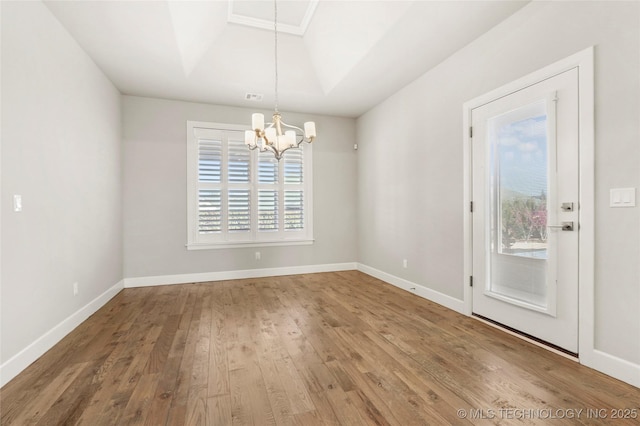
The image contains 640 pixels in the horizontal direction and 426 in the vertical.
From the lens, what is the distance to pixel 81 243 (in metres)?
3.27

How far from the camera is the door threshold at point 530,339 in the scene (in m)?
2.34

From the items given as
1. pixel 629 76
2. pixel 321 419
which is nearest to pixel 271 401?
pixel 321 419

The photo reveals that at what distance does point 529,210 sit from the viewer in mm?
2689

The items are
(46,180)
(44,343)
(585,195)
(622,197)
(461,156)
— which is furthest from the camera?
(461,156)

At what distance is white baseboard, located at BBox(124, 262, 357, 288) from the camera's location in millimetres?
4703

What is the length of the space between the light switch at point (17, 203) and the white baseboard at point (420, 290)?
416cm

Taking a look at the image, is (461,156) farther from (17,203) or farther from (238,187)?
(17,203)

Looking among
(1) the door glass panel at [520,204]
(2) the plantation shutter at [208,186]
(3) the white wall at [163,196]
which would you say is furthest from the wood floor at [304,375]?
(2) the plantation shutter at [208,186]

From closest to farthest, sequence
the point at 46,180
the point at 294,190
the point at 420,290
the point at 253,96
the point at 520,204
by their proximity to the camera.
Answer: the point at 46,180 → the point at 520,204 → the point at 420,290 → the point at 253,96 → the point at 294,190

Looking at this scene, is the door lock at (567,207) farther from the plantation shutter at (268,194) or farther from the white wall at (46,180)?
the white wall at (46,180)

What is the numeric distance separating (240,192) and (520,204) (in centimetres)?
403

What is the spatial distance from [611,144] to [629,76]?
0.44 meters

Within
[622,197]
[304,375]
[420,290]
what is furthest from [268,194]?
[622,197]

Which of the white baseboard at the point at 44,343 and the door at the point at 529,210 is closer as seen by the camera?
the white baseboard at the point at 44,343
